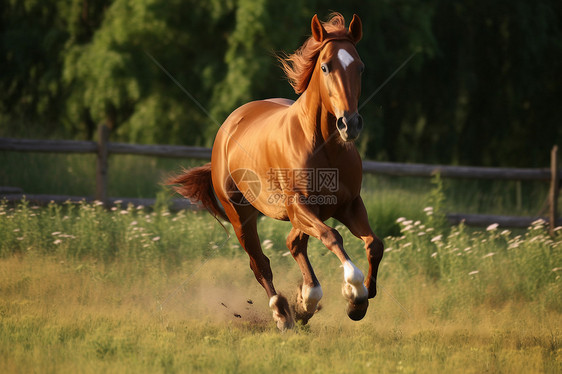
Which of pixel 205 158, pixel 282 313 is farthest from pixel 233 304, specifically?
pixel 205 158

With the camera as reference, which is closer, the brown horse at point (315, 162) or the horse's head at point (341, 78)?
the horse's head at point (341, 78)

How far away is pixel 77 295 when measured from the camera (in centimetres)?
569

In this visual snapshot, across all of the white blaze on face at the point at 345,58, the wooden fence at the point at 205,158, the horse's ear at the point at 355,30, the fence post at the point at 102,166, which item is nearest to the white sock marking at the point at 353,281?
the white blaze on face at the point at 345,58

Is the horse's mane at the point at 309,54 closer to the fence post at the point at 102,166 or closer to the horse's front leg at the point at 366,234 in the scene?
the horse's front leg at the point at 366,234

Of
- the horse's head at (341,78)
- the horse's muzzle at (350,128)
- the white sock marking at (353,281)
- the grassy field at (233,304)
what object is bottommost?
the grassy field at (233,304)

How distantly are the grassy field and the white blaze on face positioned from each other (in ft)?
6.15

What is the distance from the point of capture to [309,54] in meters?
4.43

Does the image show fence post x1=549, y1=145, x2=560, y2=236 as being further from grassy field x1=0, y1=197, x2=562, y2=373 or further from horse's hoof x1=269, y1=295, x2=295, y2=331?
horse's hoof x1=269, y1=295, x2=295, y2=331

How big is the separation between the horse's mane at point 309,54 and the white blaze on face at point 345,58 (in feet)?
0.70

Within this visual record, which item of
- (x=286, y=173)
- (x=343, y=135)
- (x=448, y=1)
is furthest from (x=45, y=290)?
(x=448, y=1)

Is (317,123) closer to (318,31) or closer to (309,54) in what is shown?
(309,54)

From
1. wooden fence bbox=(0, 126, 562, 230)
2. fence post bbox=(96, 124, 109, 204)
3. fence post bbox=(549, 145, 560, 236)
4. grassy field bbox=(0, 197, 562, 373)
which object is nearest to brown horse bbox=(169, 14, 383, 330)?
grassy field bbox=(0, 197, 562, 373)

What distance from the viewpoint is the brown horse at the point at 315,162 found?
13.3 ft

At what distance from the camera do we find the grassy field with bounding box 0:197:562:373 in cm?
415
